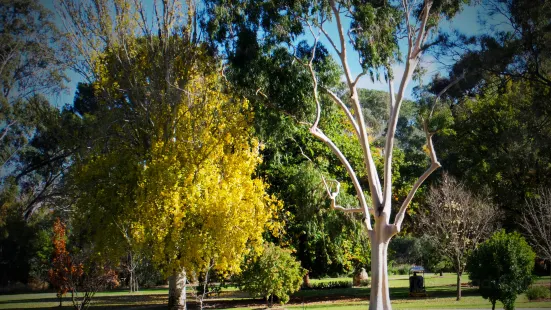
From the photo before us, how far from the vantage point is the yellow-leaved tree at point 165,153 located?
1819 centimetres

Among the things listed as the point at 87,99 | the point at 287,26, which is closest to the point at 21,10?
the point at 87,99

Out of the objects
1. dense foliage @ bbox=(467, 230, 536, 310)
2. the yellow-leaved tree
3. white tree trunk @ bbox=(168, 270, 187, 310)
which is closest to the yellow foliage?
the yellow-leaved tree

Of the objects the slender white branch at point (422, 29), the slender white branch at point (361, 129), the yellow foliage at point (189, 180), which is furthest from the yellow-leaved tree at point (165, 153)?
the slender white branch at point (422, 29)

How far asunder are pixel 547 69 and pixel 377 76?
5.55m

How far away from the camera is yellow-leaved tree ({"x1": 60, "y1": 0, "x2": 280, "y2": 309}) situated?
18188mm

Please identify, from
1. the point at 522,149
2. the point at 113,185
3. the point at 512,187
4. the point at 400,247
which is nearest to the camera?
the point at 113,185

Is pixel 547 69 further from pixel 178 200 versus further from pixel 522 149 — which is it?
pixel 178 200

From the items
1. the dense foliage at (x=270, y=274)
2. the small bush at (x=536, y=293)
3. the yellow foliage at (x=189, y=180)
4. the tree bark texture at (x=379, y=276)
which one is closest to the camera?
the tree bark texture at (x=379, y=276)

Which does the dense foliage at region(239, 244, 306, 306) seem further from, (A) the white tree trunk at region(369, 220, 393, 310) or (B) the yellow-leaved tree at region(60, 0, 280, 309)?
(A) the white tree trunk at region(369, 220, 393, 310)

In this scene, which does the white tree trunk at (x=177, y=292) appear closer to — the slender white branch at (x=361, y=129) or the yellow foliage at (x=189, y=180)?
the yellow foliage at (x=189, y=180)

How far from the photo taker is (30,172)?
41.1 meters

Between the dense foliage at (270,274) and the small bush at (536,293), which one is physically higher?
the dense foliage at (270,274)

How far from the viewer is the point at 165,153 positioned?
63.5 feet

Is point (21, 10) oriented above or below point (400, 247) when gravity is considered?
above
